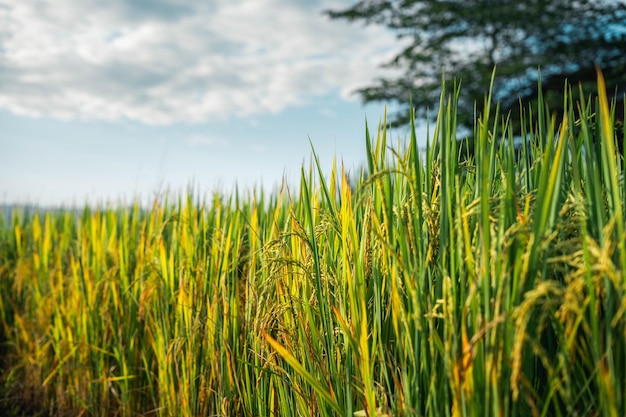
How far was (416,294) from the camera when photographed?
127cm

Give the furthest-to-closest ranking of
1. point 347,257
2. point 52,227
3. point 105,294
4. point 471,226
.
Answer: point 52,227 < point 105,294 < point 347,257 < point 471,226

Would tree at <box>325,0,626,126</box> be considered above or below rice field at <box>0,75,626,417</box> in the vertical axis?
above

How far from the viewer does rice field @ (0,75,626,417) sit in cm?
112

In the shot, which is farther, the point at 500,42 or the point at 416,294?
the point at 500,42

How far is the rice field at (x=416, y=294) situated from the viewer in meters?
1.12

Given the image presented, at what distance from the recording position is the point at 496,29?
18.5 metres

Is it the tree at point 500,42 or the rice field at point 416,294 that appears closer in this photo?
the rice field at point 416,294

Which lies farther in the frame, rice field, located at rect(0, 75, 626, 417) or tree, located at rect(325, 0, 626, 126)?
tree, located at rect(325, 0, 626, 126)

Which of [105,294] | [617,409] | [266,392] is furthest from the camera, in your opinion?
[105,294]

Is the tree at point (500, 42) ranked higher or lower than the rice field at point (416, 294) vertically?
higher

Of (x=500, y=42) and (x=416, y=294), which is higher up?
(x=500, y=42)

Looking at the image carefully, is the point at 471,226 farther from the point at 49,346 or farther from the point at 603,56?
the point at 603,56

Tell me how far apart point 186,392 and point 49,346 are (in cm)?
243

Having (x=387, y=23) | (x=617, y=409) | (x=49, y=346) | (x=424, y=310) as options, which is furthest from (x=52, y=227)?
(x=387, y=23)
